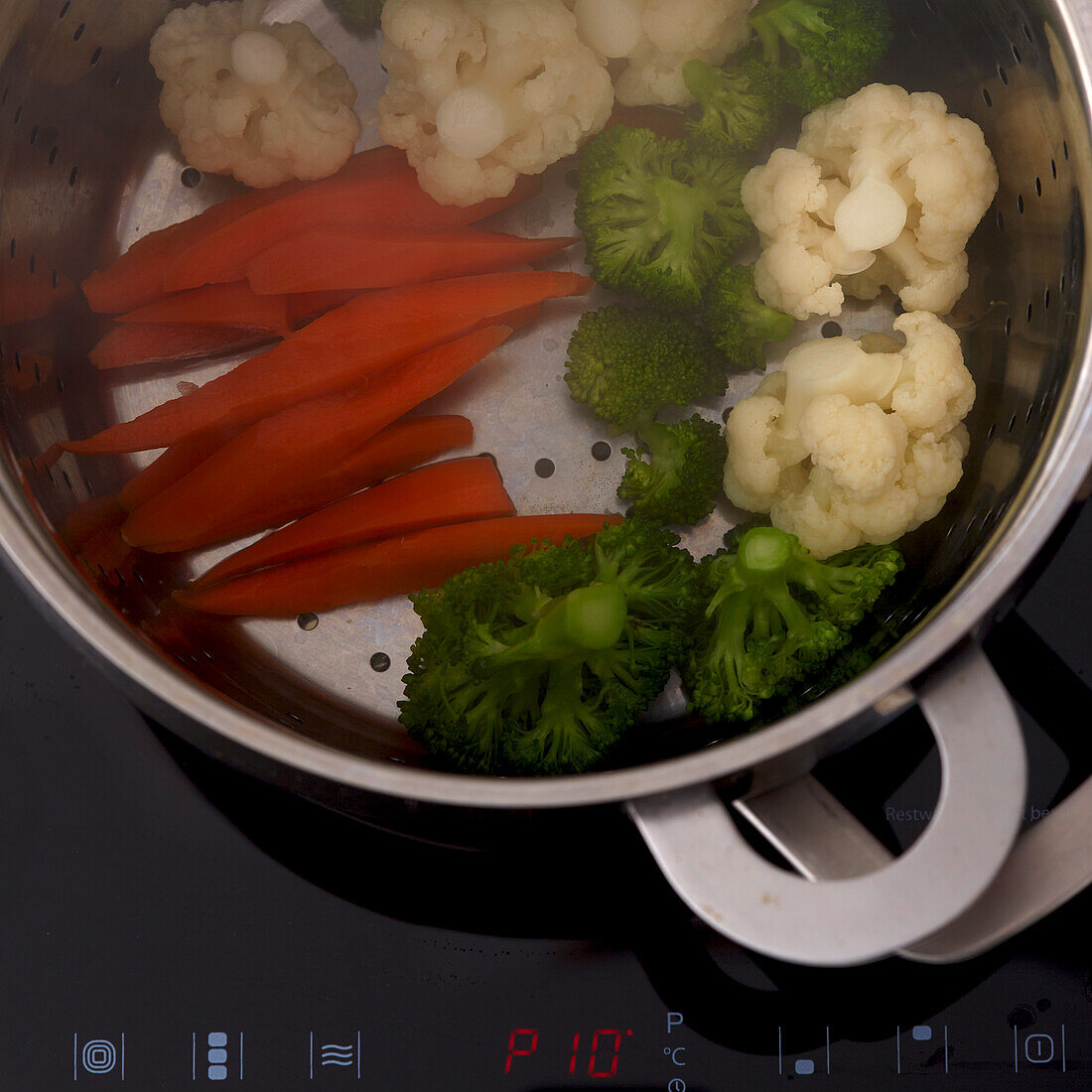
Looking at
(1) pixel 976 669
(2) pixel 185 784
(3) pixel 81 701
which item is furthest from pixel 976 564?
(3) pixel 81 701

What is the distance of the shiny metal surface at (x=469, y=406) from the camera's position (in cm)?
81

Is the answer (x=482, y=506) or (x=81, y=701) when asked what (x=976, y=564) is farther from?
(x=81, y=701)

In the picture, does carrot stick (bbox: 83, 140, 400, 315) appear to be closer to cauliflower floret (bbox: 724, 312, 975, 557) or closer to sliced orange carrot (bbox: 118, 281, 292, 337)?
sliced orange carrot (bbox: 118, 281, 292, 337)

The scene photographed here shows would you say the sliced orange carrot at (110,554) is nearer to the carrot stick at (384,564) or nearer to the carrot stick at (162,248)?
the carrot stick at (384,564)

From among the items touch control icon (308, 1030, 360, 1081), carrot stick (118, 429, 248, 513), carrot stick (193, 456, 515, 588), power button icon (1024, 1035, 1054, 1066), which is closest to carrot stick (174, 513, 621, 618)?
carrot stick (193, 456, 515, 588)

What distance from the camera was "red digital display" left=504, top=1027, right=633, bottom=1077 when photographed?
952 millimetres

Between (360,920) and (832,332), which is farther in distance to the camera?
(832,332)

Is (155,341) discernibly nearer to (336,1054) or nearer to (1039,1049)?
(336,1054)

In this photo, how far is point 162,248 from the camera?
3.94 feet

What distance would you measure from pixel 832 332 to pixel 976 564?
488mm

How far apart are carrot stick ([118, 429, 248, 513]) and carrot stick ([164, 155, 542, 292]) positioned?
7.6 inches

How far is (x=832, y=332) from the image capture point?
127 cm

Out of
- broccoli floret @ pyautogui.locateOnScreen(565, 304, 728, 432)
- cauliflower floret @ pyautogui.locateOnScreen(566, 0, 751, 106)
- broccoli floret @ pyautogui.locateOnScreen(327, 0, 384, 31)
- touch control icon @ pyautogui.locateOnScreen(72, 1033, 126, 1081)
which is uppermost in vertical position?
cauliflower floret @ pyautogui.locateOnScreen(566, 0, 751, 106)

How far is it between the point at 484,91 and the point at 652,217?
0.25 meters
